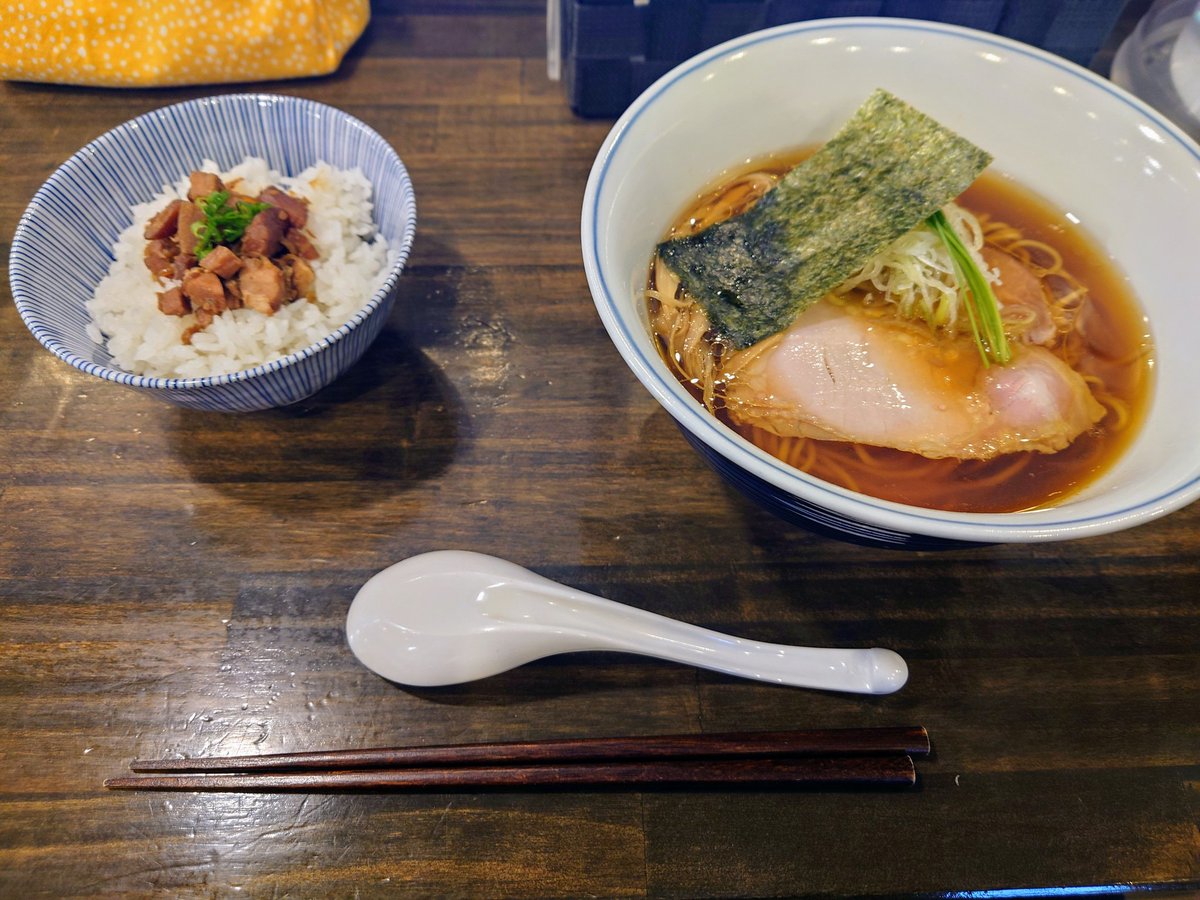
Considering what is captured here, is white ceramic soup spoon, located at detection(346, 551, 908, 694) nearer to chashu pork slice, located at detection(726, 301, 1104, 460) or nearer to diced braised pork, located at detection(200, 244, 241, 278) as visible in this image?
chashu pork slice, located at detection(726, 301, 1104, 460)

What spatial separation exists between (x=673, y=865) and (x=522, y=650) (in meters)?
0.36

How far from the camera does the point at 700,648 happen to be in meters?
1.11

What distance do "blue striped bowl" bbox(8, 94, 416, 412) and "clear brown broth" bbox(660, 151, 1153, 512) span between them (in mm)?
606

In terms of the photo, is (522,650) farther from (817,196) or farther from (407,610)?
(817,196)

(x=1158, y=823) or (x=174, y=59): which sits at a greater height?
(x=174, y=59)

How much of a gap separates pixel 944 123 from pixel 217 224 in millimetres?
1408

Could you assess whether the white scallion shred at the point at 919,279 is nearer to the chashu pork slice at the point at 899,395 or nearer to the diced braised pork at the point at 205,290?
the chashu pork slice at the point at 899,395

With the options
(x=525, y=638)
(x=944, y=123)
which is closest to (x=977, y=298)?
(x=944, y=123)

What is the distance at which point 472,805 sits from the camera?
41.1 inches

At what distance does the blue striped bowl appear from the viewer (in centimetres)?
119

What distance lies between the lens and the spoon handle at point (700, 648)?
1097 millimetres

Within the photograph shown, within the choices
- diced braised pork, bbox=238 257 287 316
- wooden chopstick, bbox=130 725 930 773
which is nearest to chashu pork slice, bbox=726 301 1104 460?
wooden chopstick, bbox=130 725 930 773

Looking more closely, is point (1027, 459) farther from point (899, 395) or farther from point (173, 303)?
point (173, 303)

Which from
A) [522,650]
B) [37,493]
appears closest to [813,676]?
[522,650]
